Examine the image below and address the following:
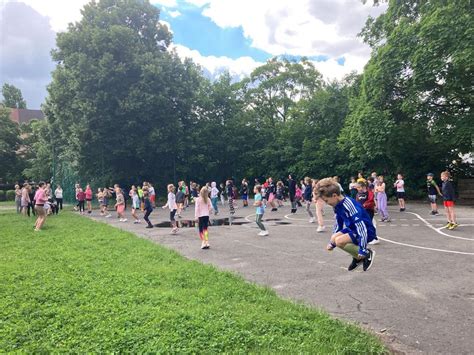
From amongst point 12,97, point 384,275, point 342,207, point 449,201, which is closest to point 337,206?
point 342,207

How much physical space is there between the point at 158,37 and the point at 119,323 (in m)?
33.0

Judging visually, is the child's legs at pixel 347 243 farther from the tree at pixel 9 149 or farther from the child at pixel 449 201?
the tree at pixel 9 149

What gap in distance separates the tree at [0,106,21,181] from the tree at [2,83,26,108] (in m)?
37.5

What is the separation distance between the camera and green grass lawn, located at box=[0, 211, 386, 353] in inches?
194

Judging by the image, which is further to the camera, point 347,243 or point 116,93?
point 116,93

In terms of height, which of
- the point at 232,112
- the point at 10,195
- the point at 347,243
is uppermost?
the point at 232,112

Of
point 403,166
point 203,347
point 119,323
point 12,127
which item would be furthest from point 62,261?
point 12,127

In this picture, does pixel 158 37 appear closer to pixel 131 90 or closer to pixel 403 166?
pixel 131 90

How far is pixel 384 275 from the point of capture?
26.5 feet

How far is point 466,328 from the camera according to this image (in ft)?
17.4

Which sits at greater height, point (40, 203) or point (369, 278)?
point (40, 203)

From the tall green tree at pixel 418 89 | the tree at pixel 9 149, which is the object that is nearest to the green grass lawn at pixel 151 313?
the tall green tree at pixel 418 89

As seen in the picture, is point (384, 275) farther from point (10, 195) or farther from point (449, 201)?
point (10, 195)

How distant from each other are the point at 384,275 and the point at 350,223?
11.1 feet
